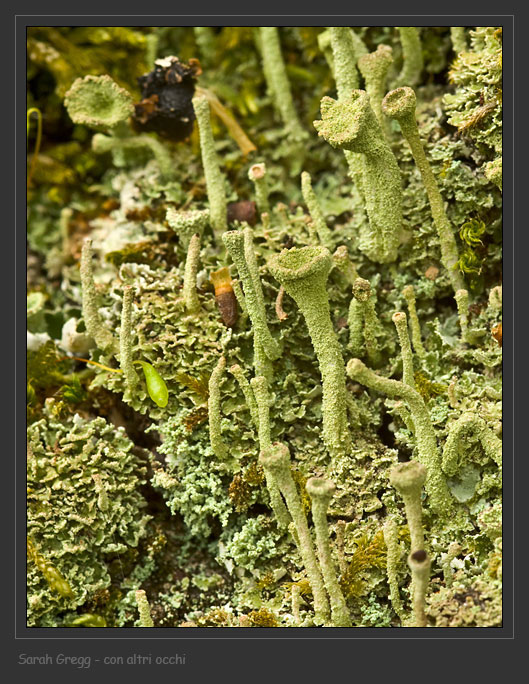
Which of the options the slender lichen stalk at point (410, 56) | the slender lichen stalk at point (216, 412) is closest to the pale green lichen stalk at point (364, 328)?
the slender lichen stalk at point (216, 412)

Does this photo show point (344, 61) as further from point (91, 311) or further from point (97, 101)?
point (91, 311)

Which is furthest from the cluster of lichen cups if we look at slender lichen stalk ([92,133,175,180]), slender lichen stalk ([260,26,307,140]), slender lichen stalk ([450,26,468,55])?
slender lichen stalk ([260,26,307,140])

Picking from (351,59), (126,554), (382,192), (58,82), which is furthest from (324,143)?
(126,554)

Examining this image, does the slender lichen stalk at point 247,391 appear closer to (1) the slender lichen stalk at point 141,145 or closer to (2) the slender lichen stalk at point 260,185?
(2) the slender lichen stalk at point 260,185

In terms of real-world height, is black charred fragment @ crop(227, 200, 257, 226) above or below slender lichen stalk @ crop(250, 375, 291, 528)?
above

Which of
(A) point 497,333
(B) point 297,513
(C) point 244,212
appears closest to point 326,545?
(B) point 297,513

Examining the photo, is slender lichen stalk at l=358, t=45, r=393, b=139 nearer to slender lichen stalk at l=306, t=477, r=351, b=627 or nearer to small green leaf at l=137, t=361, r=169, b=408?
small green leaf at l=137, t=361, r=169, b=408
